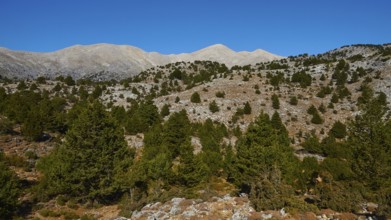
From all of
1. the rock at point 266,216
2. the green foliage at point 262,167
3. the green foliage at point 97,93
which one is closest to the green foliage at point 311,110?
the green foliage at point 262,167

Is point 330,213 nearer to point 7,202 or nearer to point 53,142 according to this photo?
point 7,202

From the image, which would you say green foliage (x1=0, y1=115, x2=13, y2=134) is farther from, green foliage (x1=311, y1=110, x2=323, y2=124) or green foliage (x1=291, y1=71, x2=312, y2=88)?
green foliage (x1=291, y1=71, x2=312, y2=88)

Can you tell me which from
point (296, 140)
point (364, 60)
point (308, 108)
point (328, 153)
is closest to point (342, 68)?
point (364, 60)

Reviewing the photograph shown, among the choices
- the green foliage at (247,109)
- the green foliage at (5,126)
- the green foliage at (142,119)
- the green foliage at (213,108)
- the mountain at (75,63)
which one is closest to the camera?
the green foliage at (5,126)

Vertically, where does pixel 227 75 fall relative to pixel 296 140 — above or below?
above

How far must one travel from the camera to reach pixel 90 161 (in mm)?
26375

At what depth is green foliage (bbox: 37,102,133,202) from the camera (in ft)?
84.6

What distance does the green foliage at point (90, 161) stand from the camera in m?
25.8

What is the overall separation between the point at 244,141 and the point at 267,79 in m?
58.4

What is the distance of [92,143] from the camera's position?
26531mm

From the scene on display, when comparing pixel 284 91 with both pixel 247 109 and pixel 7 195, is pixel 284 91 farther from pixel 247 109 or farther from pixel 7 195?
pixel 7 195

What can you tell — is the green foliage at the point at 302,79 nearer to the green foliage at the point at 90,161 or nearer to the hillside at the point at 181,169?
the hillside at the point at 181,169

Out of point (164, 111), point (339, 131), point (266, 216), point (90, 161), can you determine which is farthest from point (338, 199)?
point (164, 111)

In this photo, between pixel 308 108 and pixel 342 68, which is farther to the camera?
pixel 342 68
